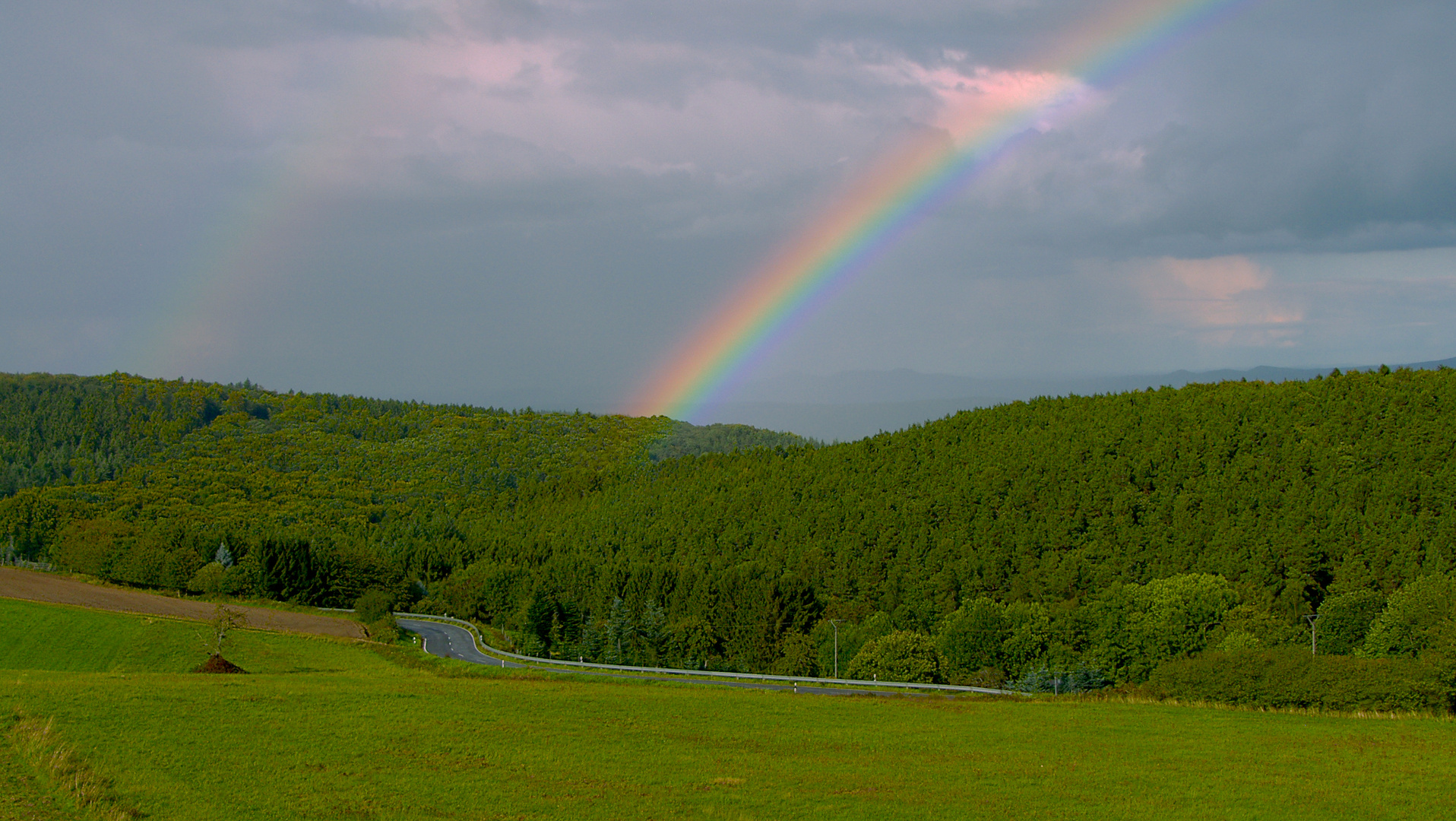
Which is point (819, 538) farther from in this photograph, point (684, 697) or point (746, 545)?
point (684, 697)

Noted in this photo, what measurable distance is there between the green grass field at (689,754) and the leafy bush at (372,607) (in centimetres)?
6470

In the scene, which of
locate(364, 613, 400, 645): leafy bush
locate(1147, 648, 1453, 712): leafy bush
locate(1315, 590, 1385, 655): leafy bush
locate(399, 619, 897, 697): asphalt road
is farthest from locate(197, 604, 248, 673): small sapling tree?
locate(1315, 590, 1385, 655): leafy bush

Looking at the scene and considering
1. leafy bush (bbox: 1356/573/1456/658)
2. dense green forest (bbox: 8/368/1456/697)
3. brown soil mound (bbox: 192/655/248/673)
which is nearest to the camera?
brown soil mound (bbox: 192/655/248/673)

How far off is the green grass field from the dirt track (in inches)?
2165

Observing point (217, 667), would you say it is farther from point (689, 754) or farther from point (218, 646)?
point (689, 754)

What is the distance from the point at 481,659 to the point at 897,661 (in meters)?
36.9

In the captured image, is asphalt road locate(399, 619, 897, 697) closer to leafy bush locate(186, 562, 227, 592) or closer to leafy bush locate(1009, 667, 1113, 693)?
leafy bush locate(186, 562, 227, 592)

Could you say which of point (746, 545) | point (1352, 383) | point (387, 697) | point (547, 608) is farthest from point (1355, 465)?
point (387, 697)

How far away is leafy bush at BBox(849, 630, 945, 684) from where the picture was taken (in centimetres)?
9031

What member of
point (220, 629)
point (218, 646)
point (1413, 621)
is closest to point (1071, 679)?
point (1413, 621)

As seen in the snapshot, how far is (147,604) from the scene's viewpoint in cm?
10644

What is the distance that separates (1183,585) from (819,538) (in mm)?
75045

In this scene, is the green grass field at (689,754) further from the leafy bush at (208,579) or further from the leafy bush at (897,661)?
the leafy bush at (208,579)

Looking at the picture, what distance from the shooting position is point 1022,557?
15762 centimetres
